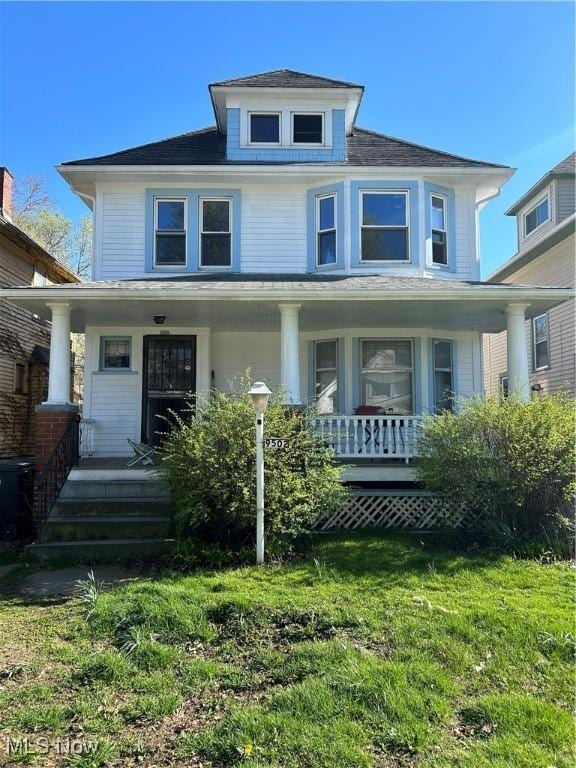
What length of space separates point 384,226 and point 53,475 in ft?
25.0

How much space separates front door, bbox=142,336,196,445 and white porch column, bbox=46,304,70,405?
1829mm

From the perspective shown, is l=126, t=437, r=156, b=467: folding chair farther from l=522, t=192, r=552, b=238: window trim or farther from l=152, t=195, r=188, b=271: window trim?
l=522, t=192, r=552, b=238: window trim

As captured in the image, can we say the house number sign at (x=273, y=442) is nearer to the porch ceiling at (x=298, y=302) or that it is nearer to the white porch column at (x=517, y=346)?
the porch ceiling at (x=298, y=302)

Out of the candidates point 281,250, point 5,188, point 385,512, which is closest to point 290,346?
point 281,250

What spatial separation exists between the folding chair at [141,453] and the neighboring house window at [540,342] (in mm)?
10901

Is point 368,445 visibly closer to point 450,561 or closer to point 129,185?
point 450,561

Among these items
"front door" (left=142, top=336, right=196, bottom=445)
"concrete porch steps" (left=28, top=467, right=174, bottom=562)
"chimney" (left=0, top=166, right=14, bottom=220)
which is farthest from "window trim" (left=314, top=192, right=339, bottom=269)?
"chimney" (left=0, top=166, right=14, bottom=220)

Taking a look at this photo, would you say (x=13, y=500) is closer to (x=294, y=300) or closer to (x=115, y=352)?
(x=115, y=352)

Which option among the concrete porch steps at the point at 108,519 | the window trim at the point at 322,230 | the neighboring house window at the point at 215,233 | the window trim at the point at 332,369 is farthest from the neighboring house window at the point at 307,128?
the concrete porch steps at the point at 108,519

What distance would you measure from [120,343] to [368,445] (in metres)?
5.37

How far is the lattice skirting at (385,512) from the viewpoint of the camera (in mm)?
7962

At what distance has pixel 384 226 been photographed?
421 inches

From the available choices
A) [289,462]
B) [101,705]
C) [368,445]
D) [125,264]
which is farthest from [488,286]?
[101,705]

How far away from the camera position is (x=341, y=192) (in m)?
10.6
